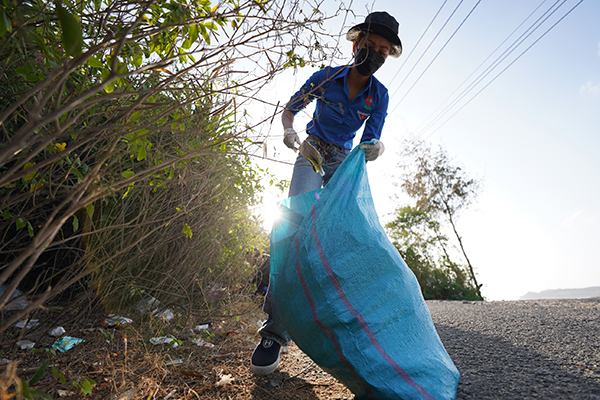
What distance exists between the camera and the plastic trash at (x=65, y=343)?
1.42 meters

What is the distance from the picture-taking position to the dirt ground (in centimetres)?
108

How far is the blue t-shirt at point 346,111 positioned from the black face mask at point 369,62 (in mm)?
82

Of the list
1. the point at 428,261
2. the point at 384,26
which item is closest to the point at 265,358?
the point at 384,26

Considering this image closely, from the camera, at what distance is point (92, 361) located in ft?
4.44

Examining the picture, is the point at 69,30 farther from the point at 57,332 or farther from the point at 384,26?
the point at 57,332

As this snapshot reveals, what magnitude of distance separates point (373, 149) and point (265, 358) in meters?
1.04

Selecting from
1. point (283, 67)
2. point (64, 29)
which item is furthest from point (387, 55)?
point (64, 29)

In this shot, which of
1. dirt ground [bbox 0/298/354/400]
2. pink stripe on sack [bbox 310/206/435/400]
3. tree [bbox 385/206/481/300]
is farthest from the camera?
tree [bbox 385/206/481/300]

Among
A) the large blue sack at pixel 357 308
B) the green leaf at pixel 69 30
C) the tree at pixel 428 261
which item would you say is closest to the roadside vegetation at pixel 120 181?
the green leaf at pixel 69 30

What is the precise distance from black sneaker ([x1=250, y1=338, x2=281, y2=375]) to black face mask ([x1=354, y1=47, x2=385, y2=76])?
142 cm

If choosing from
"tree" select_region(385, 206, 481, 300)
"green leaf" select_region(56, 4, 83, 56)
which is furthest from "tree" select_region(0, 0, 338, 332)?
"tree" select_region(385, 206, 481, 300)

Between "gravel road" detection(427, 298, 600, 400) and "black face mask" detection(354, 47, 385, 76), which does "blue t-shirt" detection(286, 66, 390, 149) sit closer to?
"black face mask" detection(354, 47, 385, 76)

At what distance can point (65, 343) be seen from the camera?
1.46 m

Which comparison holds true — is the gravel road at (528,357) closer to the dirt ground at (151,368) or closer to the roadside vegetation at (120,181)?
the dirt ground at (151,368)
